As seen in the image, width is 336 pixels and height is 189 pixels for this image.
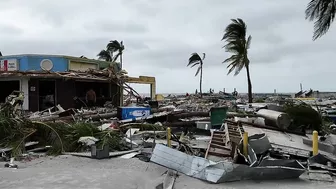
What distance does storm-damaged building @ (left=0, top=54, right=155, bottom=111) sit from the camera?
19391 mm

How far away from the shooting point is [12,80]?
19.8 m

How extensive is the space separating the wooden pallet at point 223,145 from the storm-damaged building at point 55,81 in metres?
11.1

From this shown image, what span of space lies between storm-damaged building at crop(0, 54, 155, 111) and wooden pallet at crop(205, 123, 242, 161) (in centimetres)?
1108

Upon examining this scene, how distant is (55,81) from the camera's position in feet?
66.3

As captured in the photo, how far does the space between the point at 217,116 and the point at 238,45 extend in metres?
12.5

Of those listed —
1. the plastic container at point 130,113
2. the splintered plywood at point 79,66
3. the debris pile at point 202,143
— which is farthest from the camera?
the splintered plywood at point 79,66

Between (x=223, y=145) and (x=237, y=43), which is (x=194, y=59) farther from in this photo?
(x=223, y=145)

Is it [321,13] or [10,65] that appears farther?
[10,65]

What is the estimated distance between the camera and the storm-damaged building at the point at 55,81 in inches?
763

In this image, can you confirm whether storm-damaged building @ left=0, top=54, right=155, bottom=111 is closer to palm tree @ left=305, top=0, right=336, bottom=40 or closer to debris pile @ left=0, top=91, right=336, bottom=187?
debris pile @ left=0, top=91, right=336, bottom=187

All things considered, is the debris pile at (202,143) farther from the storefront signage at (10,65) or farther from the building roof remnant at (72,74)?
the storefront signage at (10,65)

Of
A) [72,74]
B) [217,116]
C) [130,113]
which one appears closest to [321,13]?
[217,116]

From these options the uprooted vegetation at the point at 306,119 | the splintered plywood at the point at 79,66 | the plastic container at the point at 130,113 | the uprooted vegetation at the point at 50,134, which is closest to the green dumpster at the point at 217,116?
the uprooted vegetation at the point at 306,119

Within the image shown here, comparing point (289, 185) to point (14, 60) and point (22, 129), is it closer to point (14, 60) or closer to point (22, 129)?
point (22, 129)
